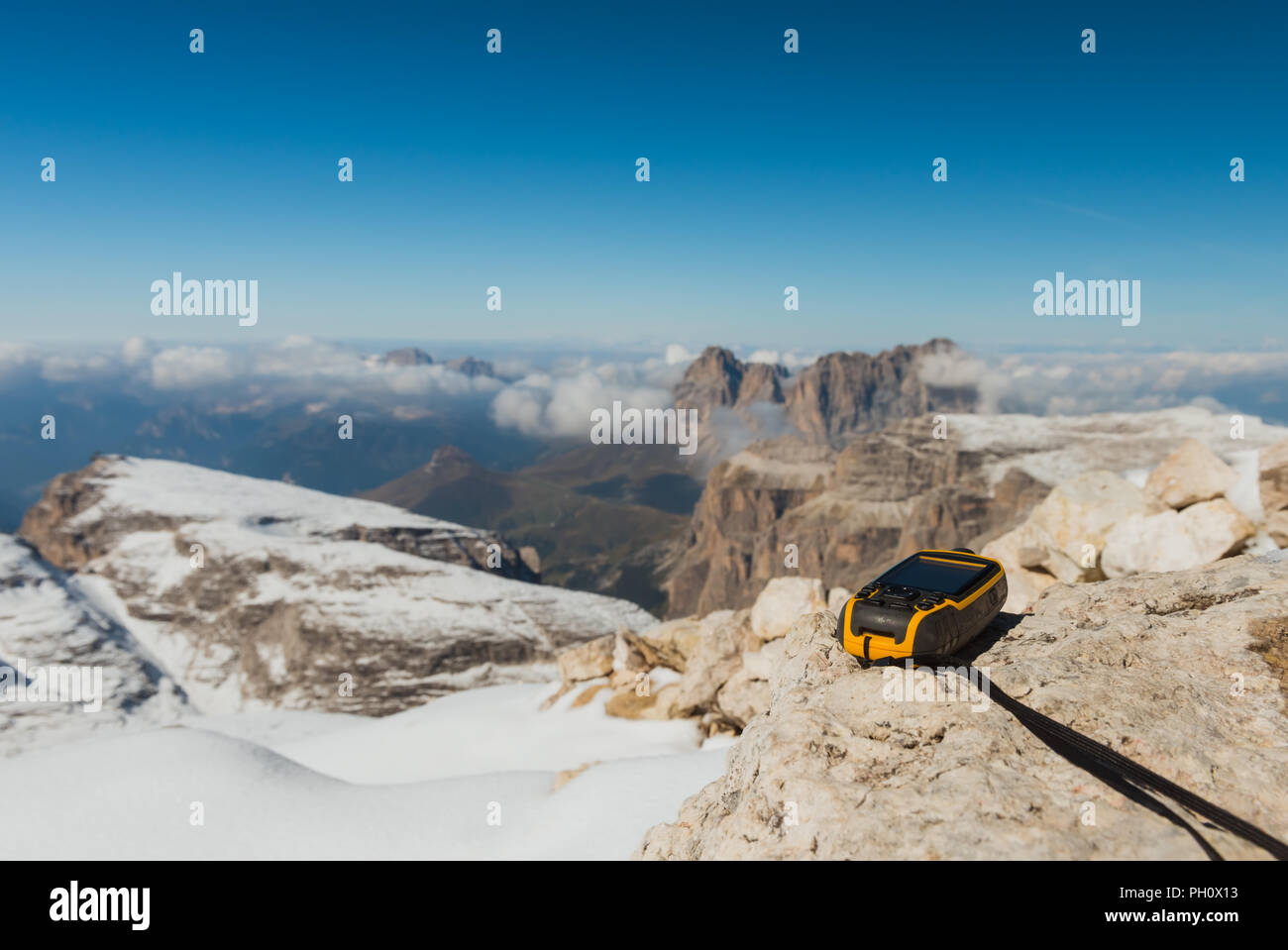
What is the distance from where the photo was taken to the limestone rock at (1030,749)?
675cm

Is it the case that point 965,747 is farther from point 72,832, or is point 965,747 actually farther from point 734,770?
point 72,832

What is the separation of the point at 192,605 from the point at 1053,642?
635 feet

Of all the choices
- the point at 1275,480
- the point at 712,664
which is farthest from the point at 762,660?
the point at 1275,480

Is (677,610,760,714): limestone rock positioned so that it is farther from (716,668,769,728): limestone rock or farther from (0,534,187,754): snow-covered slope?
(0,534,187,754): snow-covered slope

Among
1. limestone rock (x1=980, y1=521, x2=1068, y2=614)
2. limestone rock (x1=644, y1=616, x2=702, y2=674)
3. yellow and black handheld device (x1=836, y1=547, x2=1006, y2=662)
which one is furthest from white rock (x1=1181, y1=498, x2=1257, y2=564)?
limestone rock (x1=644, y1=616, x2=702, y2=674)

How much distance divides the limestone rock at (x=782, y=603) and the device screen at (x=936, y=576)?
1979 cm

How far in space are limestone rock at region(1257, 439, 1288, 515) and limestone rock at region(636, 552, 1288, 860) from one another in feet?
25.3

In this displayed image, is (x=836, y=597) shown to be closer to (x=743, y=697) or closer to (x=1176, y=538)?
(x=743, y=697)

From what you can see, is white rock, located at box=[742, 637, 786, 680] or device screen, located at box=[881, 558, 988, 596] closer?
device screen, located at box=[881, 558, 988, 596]

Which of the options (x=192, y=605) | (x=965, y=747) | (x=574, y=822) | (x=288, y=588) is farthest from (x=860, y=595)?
(x=192, y=605)

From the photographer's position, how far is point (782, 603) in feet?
108

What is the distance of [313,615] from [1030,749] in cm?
15834

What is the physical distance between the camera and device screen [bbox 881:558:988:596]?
1107 centimetres

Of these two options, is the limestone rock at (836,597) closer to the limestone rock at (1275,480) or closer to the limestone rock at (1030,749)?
the limestone rock at (1275,480)
